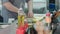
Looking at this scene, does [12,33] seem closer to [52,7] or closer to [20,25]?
[20,25]

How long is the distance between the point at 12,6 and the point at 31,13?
0.70 feet

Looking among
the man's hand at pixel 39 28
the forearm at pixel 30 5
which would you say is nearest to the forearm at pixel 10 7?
the forearm at pixel 30 5

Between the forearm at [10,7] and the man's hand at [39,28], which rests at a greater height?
the forearm at [10,7]

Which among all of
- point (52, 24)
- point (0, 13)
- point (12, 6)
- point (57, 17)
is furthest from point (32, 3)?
point (52, 24)

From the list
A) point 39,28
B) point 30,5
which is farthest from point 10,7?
point 39,28

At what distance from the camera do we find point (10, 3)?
4.98ft

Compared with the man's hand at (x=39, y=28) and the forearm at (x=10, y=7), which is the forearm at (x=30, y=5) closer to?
the forearm at (x=10, y=7)

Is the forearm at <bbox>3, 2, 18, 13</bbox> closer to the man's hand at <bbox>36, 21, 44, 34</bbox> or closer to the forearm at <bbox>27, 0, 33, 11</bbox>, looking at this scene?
the forearm at <bbox>27, 0, 33, 11</bbox>

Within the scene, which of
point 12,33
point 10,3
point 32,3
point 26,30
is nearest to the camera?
point 26,30

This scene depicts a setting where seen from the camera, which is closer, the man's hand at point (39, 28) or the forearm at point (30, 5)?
the man's hand at point (39, 28)

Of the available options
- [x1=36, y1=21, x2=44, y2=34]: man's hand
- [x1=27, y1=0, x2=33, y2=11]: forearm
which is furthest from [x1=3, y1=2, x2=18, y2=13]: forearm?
[x1=36, y1=21, x2=44, y2=34]: man's hand

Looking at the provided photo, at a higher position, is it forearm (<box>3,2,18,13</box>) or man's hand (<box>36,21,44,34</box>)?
forearm (<box>3,2,18,13</box>)

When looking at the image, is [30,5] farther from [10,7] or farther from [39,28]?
[39,28]

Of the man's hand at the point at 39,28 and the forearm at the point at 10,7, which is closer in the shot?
the man's hand at the point at 39,28
